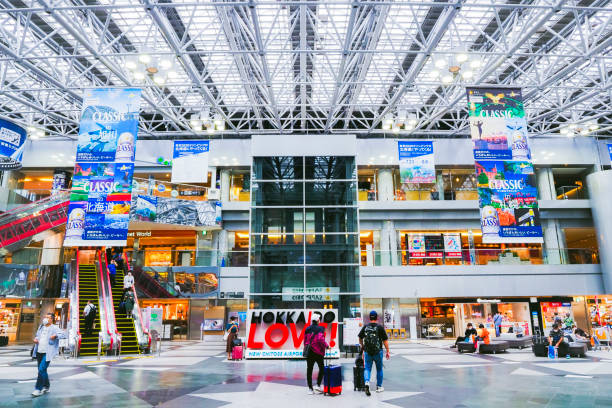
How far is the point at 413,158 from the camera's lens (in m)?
24.0

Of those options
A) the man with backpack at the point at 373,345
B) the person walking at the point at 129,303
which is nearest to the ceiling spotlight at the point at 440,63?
the man with backpack at the point at 373,345

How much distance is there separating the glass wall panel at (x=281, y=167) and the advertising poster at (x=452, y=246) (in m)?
13.2

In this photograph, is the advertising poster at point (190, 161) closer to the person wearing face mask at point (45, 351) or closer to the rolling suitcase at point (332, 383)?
the person wearing face mask at point (45, 351)

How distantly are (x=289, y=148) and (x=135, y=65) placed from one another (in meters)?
7.19

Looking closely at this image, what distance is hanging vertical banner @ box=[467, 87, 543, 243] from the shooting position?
14391 millimetres

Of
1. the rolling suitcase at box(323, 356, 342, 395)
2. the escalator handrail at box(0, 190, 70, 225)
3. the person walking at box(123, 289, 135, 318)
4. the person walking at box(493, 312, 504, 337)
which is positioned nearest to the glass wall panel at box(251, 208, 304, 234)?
the person walking at box(123, 289, 135, 318)

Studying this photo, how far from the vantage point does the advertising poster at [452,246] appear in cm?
2598

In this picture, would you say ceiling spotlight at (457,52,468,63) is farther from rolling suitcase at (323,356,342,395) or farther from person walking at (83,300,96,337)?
person walking at (83,300,96,337)

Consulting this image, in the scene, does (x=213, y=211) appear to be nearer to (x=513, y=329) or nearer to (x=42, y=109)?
(x=42, y=109)

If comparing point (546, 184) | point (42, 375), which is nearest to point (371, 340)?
point (42, 375)

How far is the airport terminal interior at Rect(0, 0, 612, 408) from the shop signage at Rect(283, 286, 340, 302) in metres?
0.08

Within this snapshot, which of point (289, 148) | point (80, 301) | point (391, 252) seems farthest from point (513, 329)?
point (80, 301)

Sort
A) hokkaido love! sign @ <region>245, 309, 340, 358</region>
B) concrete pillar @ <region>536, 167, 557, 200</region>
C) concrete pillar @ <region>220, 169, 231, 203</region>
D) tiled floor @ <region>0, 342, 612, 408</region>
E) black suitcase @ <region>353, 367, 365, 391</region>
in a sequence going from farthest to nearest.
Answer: concrete pillar @ <region>220, 169, 231, 203</region>
concrete pillar @ <region>536, 167, 557, 200</region>
hokkaido love! sign @ <region>245, 309, 340, 358</region>
black suitcase @ <region>353, 367, 365, 391</region>
tiled floor @ <region>0, 342, 612, 408</region>

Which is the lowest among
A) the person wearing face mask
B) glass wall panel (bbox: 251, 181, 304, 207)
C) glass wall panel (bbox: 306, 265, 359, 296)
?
the person wearing face mask
